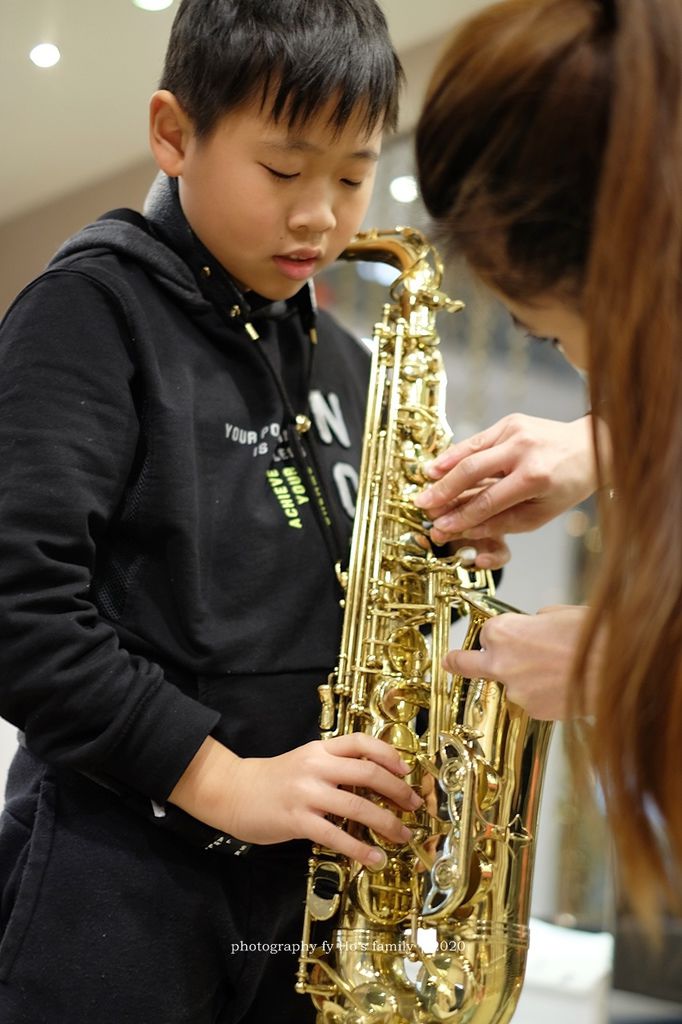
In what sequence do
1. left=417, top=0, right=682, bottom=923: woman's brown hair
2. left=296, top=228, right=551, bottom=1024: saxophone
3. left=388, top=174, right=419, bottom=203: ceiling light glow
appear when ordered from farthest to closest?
left=388, top=174, right=419, bottom=203: ceiling light glow < left=296, top=228, right=551, bottom=1024: saxophone < left=417, top=0, right=682, bottom=923: woman's brown hair

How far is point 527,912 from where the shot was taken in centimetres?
111

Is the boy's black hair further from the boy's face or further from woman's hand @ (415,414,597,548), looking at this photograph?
woman's hand @ (415,414,597,548)

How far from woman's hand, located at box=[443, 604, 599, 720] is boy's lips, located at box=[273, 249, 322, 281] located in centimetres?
41

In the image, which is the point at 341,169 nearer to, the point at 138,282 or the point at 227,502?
the point at 138,282

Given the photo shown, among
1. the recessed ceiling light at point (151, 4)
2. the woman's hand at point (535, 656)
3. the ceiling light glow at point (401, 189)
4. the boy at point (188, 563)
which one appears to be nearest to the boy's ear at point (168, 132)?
the boy at point (188, 563)

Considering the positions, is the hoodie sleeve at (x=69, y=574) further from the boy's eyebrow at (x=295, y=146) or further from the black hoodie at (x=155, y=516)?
the boy's eyebrow at (x=295, y=146)

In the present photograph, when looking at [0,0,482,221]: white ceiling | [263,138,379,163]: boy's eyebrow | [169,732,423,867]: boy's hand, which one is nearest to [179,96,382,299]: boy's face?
[263,138,379,163]: boy's eyebrow

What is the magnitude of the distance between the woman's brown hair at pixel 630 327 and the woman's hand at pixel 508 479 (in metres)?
0.40

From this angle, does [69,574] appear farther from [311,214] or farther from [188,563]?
[311,214]

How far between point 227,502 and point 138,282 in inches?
9.1

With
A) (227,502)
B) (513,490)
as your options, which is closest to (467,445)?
(513,490)

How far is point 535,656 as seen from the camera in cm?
100

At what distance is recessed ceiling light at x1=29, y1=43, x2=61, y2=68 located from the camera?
149 centimetres

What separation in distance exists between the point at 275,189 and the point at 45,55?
1.79 ft
